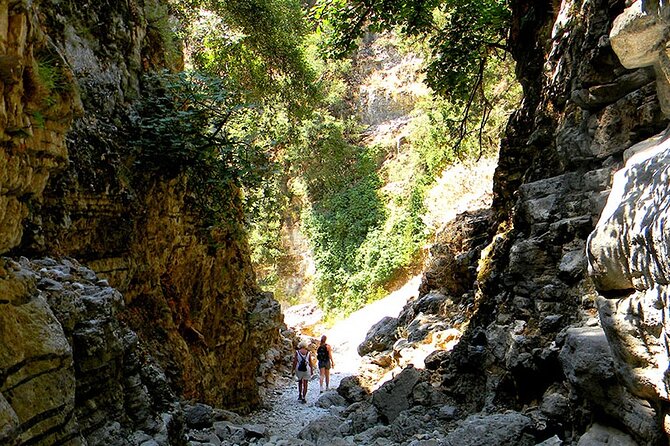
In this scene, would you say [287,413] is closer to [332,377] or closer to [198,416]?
[332,377]

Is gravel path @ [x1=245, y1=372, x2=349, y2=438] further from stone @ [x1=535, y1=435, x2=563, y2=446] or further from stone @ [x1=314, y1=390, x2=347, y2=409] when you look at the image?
stone @ [x1=535, y1=435, x2=563, y2=446]

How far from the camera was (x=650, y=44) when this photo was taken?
3.77m

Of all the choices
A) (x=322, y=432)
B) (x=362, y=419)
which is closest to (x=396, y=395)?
(x=362, y=419)

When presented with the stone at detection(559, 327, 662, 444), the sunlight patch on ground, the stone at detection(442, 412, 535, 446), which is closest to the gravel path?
the sunlight patch on ground

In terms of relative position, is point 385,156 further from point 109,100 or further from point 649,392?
point 649,392

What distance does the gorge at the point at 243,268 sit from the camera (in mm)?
3197

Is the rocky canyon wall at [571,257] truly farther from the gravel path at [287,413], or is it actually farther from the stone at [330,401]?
the gravel path at [287,413]

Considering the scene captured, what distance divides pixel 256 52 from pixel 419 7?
14.4 feet

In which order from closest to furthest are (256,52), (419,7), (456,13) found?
1. (419,7)
2. (456,13)
3. (256,52)

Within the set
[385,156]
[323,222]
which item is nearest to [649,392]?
[323,222]

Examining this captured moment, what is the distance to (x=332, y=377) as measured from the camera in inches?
561

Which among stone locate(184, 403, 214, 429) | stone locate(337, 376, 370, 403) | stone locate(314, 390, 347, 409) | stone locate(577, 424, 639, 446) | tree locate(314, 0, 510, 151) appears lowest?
stone locate(314, 390, 347, 409)

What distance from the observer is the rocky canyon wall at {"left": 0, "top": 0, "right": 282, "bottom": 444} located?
3.07 m

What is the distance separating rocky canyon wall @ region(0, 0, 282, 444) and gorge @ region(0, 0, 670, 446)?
2cm
